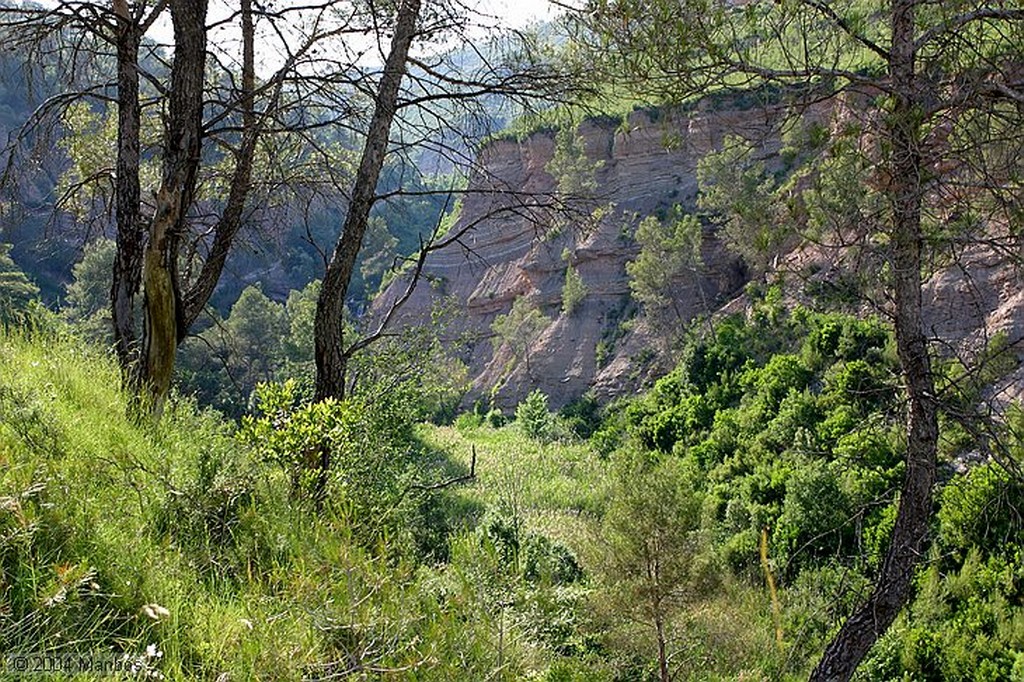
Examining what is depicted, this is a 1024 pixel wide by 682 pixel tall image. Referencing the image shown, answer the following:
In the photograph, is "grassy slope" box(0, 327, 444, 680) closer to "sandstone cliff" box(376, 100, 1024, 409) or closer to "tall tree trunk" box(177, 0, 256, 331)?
"tall tree trunk" box(177, 0, 256, 331)

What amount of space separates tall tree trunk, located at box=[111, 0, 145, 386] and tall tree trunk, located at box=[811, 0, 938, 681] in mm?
4432

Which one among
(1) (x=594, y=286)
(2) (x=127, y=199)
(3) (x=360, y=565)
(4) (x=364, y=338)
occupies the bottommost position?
(3) (x=360, y=565)

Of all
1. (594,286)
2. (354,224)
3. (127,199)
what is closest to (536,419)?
(594,286)

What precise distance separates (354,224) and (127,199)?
149 centimetres

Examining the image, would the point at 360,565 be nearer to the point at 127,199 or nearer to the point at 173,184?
the point at 173,184

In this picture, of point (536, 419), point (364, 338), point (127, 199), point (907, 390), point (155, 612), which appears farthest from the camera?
point (536, 419)

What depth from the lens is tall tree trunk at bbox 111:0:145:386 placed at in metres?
4.53

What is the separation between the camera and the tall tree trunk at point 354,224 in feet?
15.7

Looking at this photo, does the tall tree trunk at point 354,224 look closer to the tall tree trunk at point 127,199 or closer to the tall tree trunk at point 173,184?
the tall tree trunk at point 173,184

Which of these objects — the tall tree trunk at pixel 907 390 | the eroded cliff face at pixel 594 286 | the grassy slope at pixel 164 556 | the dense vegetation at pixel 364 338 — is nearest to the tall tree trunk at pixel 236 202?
the dense vegetation at pixel 364 338

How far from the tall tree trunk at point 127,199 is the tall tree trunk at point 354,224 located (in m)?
1.19

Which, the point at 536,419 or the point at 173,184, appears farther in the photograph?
the point at 536,419

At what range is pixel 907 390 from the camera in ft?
11.6

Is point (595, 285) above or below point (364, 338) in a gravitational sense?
above
